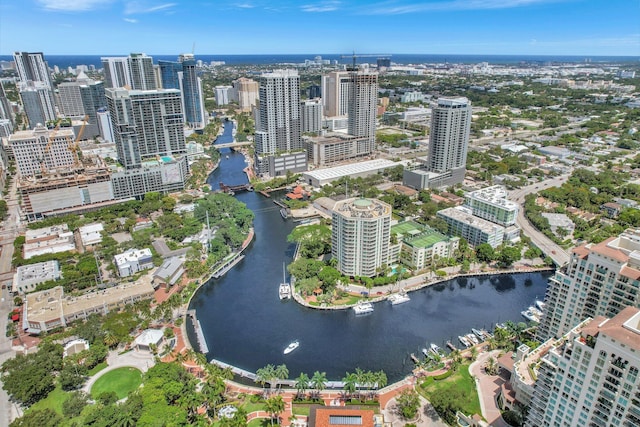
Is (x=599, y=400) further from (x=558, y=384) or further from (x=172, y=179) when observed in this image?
(x=172, y=179)

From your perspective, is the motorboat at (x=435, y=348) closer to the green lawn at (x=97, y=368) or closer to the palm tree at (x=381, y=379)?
the palm tree at (x=381, y=379)

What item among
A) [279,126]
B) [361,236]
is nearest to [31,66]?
[279,126]

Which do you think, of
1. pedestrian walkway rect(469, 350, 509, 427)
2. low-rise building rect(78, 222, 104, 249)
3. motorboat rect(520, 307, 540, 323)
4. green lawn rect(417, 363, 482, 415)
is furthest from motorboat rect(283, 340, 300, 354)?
low-rise building rect(78, 222, 104, 249)

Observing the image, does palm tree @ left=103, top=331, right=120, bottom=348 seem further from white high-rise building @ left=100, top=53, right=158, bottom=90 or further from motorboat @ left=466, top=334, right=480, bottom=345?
white high-rise building @ left=100, top=53, right=158, bottom=90

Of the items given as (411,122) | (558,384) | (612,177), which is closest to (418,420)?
(558,384)

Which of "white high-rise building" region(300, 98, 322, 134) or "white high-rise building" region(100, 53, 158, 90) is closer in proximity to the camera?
"white high-rise building" region(300, 98, 322, 134)
